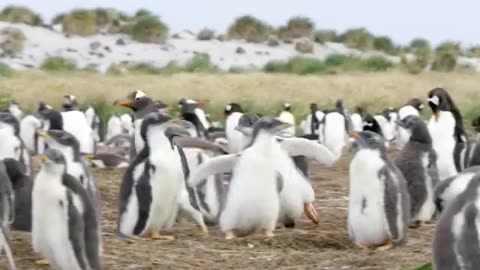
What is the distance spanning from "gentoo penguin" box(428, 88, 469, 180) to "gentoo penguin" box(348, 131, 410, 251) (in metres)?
2.76

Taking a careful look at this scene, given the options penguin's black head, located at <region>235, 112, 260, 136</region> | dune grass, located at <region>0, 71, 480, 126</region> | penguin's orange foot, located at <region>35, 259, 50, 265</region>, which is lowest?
penguin's orange foot, located at <region>35, 259, 50, 265</region>

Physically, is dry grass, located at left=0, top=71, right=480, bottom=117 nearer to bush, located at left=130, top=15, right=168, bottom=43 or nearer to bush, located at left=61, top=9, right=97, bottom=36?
bush, located at left=130, top=15, right=168, bottom=43

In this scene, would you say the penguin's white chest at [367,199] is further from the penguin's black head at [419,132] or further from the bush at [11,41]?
the bush at [11,41]

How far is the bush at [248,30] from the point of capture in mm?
48594

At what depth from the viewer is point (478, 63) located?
46.3 meters

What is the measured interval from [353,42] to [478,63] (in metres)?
7.92

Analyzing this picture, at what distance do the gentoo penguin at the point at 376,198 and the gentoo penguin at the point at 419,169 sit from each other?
96cm

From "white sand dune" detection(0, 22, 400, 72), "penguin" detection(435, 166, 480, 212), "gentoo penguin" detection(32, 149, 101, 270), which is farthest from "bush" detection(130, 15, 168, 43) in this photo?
"penguin" detection(435, 166, 480, 212)

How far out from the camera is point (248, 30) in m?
48.8

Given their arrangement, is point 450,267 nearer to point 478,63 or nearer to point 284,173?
point 284,173

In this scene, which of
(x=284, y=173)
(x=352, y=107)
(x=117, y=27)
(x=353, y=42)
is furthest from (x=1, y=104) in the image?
(x=353, y=42)

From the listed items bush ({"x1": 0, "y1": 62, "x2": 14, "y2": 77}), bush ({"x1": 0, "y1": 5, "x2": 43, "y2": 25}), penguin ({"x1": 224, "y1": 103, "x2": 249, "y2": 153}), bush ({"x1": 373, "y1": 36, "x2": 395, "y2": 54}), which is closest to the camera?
penguin ({"x1": 224, "y1": 103, "x2": 249, "y2": 153})

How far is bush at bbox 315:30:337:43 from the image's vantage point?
172 ft

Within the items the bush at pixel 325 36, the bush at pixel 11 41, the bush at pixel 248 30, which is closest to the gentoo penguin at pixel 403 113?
the bush at pixel 11 41
